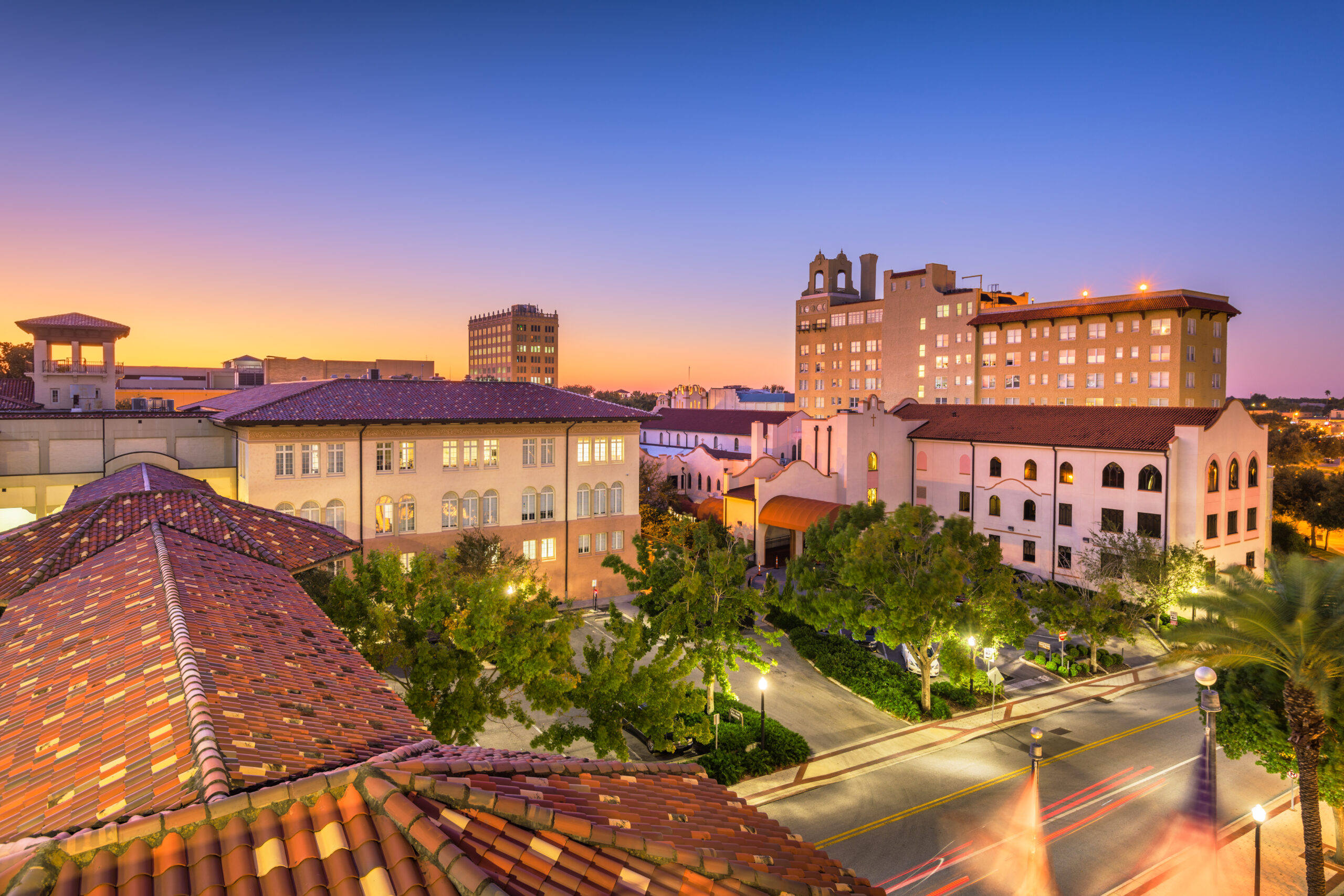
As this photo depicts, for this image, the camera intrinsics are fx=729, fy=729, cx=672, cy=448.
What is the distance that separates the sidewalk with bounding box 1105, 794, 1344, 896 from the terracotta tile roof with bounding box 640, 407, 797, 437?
52788 mm

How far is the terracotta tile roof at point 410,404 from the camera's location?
3769cm

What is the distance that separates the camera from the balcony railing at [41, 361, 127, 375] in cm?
4834

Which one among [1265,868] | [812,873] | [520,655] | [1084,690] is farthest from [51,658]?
[1084,690]

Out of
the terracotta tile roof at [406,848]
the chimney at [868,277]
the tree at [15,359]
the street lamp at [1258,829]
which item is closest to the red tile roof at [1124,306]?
the chimney at [868,277]

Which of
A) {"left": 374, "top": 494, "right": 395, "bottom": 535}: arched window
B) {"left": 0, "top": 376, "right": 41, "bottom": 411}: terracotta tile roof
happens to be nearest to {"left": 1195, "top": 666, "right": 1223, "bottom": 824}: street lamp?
{"left": 374, "top": 494, "right": 395, "bottom": 535}: arched window

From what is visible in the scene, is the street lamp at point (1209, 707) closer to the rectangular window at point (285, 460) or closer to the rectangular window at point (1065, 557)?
the rectangular window at point (1065, 557)

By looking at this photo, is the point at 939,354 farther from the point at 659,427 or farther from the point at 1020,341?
the point at 659,427

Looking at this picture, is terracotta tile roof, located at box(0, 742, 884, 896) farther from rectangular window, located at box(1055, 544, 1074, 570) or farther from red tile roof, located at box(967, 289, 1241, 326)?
red tile roof, located at box(967, 289, 1241, 326)

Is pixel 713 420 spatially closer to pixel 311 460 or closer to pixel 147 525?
pixel 311 460

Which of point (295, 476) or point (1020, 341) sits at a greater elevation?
point (1020, 341)

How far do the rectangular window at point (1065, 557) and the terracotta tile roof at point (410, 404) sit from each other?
29.6 m

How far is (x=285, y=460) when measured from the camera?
3722cm

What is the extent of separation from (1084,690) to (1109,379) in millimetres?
64745

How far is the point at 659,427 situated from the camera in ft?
310
